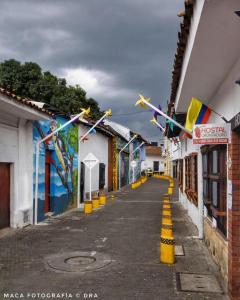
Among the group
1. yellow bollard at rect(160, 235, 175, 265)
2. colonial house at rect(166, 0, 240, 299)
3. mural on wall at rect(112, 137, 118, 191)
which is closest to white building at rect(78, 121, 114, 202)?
mural on wall at rect(112, 137, 118, 191)

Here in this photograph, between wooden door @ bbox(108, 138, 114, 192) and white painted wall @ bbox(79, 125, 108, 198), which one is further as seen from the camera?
wooden door @ bbox(108, 138, 114, 192)

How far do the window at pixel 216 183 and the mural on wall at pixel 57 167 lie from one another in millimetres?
6692

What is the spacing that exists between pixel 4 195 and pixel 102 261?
5141 mm

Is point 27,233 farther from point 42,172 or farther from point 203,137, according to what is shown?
point 203,137

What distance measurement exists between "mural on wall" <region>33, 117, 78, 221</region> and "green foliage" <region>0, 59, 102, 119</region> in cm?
1390

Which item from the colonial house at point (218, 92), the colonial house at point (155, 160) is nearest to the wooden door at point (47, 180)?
the colonial house at point (218, 92)

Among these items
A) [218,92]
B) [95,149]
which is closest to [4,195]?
[218,92]

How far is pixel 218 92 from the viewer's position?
27.1 ft

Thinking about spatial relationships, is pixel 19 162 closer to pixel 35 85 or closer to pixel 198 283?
pixel 198 283

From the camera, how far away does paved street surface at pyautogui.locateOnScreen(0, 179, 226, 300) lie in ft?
21.6

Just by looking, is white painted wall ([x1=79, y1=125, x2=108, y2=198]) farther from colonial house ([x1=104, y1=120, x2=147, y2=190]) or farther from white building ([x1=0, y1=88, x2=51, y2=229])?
white building ([x1=0, y1=88, x2=51, y2=229])

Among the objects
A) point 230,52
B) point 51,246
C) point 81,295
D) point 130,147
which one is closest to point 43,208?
point 51,246

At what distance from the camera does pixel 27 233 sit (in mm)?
12070

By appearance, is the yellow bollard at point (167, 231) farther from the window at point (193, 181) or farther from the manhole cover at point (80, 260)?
the window at point (193, 181)
